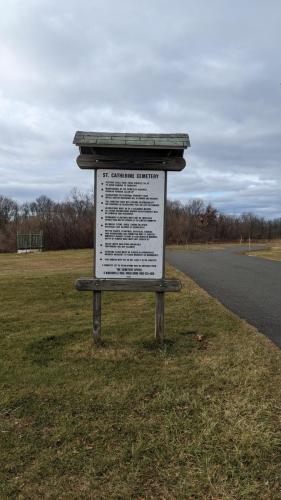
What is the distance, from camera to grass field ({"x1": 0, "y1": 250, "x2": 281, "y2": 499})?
105 inches

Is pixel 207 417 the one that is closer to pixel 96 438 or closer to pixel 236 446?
pixel 236 446

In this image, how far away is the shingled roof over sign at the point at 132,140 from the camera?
207 inches

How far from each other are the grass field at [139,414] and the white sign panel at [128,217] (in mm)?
1208

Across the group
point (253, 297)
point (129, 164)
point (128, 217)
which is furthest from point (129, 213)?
point (253, 297)

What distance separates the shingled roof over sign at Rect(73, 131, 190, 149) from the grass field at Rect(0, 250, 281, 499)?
262 cm

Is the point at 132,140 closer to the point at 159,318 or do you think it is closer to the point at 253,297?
the point at 159,318

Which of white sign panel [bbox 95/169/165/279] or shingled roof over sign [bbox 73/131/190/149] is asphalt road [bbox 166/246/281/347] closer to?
white sign panel [bbox 95/169/165/279]

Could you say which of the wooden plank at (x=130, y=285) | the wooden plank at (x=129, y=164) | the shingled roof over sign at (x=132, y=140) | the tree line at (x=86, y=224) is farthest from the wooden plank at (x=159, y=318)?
the tree line at (x=86, y=224)

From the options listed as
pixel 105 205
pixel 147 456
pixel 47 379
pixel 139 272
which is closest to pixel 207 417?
pixel 147 456

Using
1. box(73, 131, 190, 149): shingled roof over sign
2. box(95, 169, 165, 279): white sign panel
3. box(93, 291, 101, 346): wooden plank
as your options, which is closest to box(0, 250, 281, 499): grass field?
box(93, 291, 101, 346): wooden plank

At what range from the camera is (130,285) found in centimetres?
551

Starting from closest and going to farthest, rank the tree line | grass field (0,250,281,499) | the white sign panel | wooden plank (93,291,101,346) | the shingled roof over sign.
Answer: grass field (0,250,281,499)
the shingled roof over sign
the white sign panel
wooden plank (93,291,101,346)
the tree line

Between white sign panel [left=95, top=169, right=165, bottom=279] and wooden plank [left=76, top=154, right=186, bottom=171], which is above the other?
wooden plank [left=76, top=154, right=186, bottom=171]

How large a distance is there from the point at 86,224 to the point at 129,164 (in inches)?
2802
